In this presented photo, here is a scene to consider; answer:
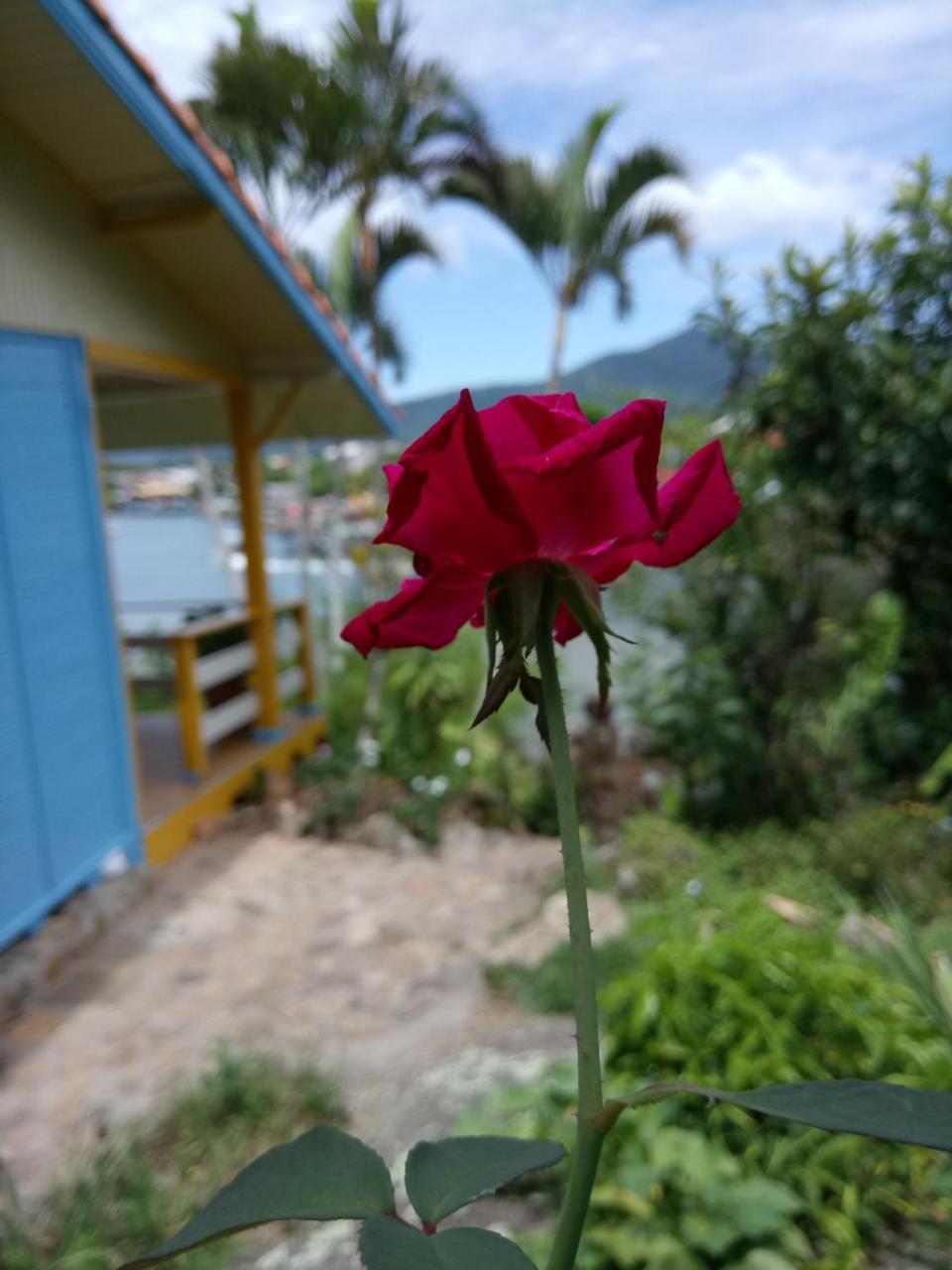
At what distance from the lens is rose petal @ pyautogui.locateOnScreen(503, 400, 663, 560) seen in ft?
1.45

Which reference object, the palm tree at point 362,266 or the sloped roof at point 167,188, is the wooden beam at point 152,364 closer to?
the sloped roof at point 167,188

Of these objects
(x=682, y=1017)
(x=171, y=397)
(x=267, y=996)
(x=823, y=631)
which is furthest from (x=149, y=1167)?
(x=171, y=397)

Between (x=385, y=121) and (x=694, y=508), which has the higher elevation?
(x=385, y=121)

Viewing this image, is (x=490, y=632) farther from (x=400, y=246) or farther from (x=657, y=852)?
(x=400, y=246)

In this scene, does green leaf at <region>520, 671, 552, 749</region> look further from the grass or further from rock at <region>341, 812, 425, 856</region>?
rock at <region>341, 812, 425, 856</region>

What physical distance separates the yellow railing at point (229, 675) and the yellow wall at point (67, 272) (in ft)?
5.73

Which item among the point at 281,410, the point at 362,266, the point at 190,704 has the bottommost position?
the point at 190,704

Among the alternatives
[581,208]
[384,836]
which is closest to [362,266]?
[581,208]

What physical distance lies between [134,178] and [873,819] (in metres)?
4.71

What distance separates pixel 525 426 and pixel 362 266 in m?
8.83

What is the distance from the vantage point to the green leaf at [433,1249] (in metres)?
0.42

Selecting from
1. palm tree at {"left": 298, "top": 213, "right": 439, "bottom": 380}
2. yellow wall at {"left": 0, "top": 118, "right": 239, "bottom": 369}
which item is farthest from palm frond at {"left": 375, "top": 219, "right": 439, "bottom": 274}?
yellow wall at {"left": 0, "top": 118, "right": 239, "bottom": 369}

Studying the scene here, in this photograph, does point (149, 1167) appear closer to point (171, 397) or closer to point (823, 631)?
point (823, 631)

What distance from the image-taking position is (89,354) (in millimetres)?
4266
